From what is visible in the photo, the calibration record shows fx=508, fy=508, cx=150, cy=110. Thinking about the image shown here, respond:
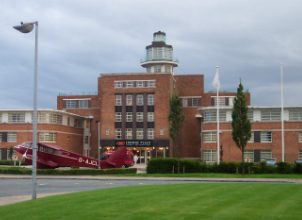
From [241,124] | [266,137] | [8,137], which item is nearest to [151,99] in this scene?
[266,137]

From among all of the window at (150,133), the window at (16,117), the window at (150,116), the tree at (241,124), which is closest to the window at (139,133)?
the window at (150,133)

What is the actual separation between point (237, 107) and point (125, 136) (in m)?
40.8

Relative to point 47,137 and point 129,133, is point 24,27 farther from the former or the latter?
point 129,133

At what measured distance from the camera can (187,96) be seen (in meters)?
91.9

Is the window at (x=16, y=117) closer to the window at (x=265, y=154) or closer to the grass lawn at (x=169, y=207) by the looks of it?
the window at (x=265, y=154)

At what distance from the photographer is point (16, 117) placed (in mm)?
79938

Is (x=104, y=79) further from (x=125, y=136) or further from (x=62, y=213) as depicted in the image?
(x=62, y=213)

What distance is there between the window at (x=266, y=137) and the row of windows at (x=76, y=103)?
35835mm

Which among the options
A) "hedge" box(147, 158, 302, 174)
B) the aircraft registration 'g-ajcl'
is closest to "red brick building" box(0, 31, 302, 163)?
the aircraft registration 'g-ajcl'

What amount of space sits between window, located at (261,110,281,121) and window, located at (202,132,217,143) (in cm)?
748

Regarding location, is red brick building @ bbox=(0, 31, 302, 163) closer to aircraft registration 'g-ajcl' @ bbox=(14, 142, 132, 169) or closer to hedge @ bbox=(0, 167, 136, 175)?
aircraft registration 'g-ajcl' @ bbox=(14, 142, 132, 169)

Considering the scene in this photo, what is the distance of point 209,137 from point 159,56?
24613mm

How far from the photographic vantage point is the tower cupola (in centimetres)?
9412

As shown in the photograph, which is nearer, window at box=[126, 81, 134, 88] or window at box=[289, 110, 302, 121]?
window at box=[289, 110, 302, 121]
